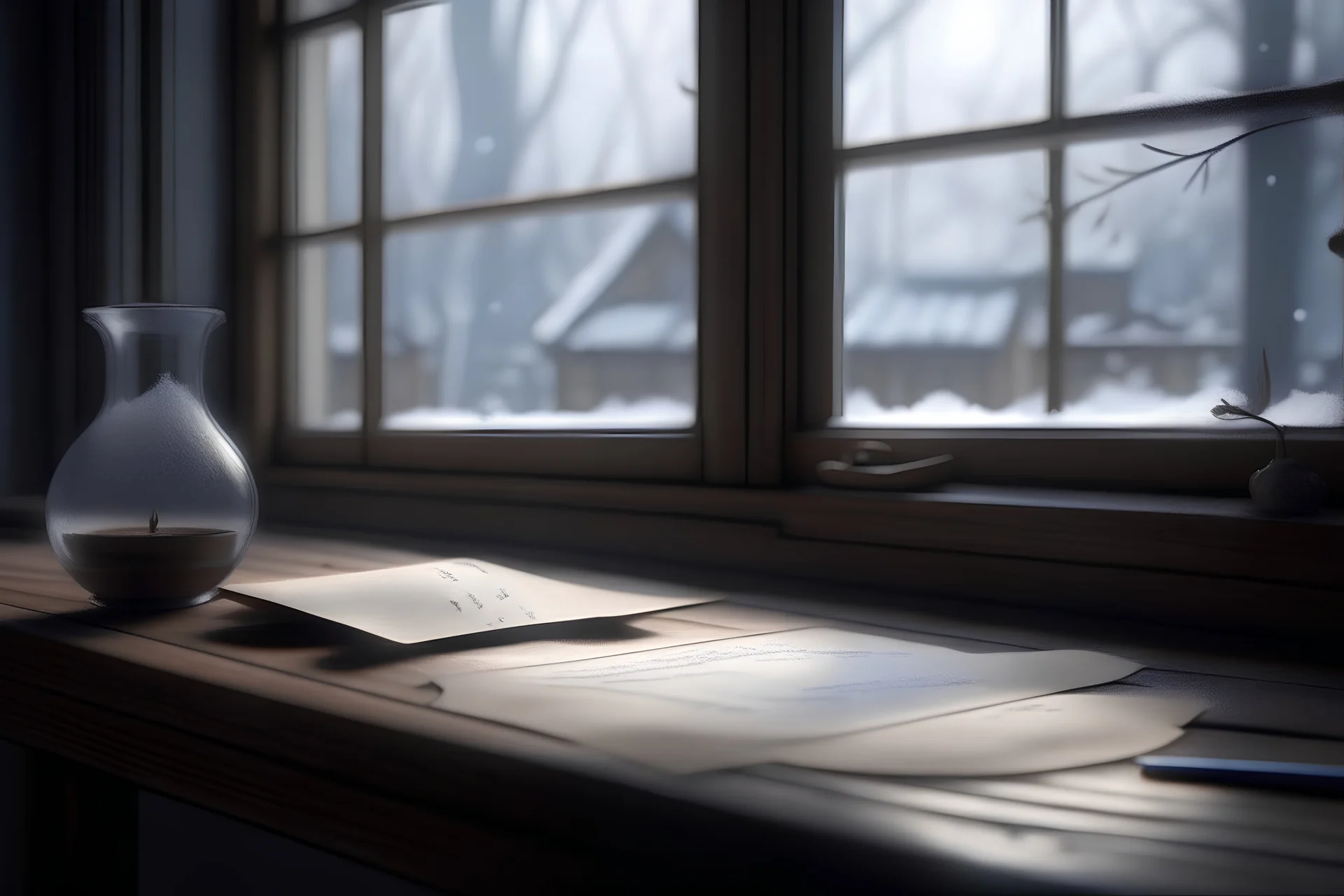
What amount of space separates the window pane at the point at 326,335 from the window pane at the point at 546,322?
11 cm

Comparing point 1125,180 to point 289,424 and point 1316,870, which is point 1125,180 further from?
point 289,424

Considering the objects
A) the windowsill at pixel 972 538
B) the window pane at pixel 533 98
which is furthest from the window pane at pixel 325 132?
the windowsill at pixel 972 538

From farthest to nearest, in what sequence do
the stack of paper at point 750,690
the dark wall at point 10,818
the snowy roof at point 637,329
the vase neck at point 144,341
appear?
the dark wall at point 10,818 → the snowy roof at point 637,329 → the vase neck at point 144,341 → the stack of paper at point 750,690

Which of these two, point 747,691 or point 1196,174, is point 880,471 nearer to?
point 1196,174

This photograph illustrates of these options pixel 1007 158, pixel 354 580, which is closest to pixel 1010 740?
pixel 354 580

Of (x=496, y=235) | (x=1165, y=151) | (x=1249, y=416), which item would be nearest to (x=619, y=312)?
(x=496, y=235)

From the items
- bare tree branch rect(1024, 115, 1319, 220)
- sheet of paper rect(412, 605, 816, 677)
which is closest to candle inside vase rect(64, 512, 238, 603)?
sheet of paper rect(412, 605, 816, 677)

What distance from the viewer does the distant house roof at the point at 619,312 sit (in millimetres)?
1384

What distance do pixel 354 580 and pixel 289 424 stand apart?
1.06 m

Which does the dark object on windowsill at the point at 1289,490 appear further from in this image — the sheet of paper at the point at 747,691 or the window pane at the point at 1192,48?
the window pane at the point at 1192,48

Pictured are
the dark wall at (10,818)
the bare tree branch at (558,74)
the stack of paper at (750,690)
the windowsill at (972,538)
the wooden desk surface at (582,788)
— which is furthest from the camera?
the dark wall at (10,818)

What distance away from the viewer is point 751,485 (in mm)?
1223

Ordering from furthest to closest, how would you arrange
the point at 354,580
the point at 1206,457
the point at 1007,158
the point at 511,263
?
1. the point at 511,263
2. the point at 1007,158
3. the point at 1206,457
4. the point at 354,580

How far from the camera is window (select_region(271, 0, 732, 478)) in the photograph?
4.58 ft
